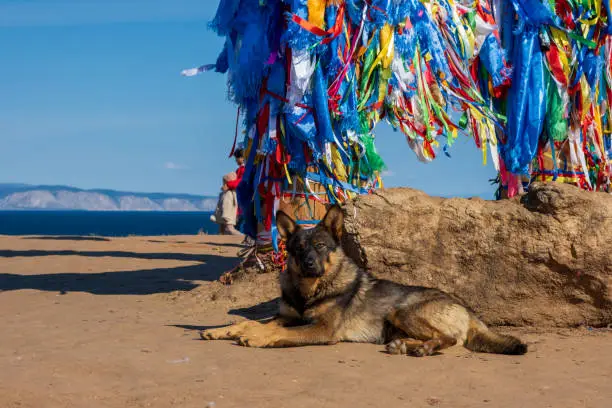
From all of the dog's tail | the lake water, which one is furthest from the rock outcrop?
the lake water

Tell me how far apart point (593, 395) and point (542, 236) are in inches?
92.2

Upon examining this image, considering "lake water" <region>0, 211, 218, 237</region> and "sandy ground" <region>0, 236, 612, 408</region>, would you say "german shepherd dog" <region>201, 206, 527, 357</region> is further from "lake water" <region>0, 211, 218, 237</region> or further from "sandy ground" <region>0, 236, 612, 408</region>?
"lake water" <region>0, 211, 218, 237</region>

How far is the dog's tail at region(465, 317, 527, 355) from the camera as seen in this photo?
6.07m

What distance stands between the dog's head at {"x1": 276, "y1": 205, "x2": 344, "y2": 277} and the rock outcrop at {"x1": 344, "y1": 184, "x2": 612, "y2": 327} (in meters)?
0.92

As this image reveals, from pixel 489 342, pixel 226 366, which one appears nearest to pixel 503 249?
pixel 489 342

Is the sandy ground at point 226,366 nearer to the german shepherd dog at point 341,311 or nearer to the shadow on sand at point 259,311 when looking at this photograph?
the shadow on sand at point 259,311

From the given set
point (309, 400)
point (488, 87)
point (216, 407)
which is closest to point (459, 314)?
point (309, 400)

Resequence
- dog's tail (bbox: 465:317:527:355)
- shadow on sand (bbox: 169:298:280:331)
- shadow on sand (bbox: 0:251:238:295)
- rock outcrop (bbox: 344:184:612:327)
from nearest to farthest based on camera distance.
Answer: dog's tail (bbox: 465:317:527:355) → rock outcrop (bbox: 344:184:612:327) → shadow on sand (bbox: 169:298:280:331) → shadow on sand (bbox: 0:251:238:295)

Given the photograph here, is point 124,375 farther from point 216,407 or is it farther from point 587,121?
point 587,121

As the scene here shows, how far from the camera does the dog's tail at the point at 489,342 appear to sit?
607 cm

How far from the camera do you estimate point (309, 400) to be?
473 centimetres

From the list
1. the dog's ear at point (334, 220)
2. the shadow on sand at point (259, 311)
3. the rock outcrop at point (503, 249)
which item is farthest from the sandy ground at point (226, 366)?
the dog's ear at point (334, 220)

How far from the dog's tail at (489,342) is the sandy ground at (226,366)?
4.1 inches

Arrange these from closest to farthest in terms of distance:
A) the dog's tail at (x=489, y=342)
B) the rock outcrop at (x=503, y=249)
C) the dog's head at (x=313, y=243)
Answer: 1. the dog's tail at (x=489, y=342)
2. the dog's head at (x=313, y=243)
3. the rock outcrop at (x=503, y=249)
